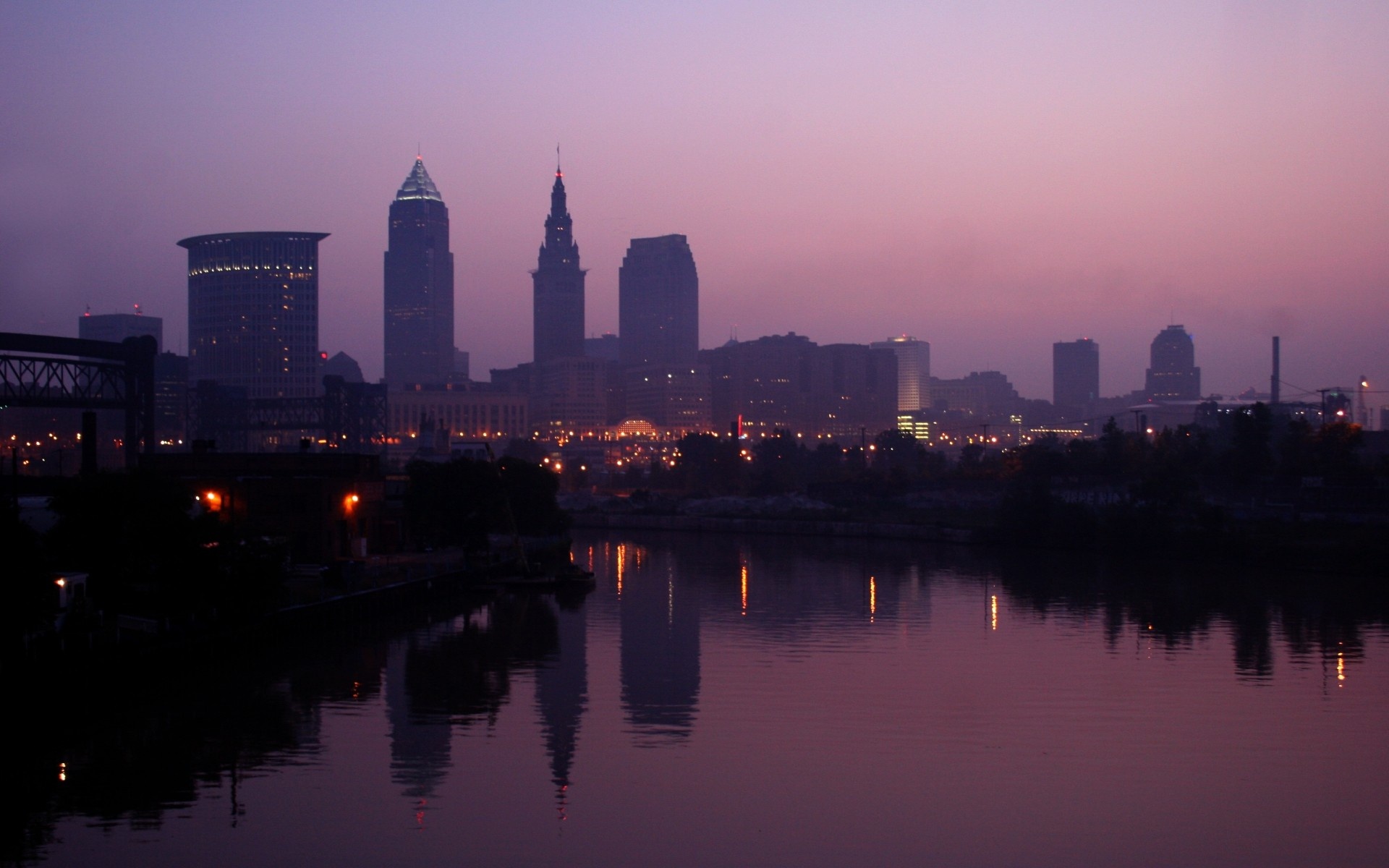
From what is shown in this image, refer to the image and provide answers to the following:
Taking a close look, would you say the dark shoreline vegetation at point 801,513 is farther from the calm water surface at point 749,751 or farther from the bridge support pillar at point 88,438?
the bridge support pillar at point 88,438

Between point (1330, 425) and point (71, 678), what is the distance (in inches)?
2607

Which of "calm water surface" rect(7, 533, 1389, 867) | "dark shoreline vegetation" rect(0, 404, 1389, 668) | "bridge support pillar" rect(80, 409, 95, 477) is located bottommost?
"calm water surface" rect(7, 533, 1389, 867)

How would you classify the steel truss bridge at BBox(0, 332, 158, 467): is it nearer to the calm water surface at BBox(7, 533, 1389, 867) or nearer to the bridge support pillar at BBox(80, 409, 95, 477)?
the bridge support pillar at BBox(80, 409, 95, 477)

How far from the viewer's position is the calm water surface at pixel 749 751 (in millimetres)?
16500

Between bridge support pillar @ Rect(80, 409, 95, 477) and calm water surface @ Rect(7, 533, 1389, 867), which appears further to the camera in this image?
bridge support pillar @ Rect(80, 409, 95, 477)

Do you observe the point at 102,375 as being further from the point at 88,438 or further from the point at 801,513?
the point at 801,513

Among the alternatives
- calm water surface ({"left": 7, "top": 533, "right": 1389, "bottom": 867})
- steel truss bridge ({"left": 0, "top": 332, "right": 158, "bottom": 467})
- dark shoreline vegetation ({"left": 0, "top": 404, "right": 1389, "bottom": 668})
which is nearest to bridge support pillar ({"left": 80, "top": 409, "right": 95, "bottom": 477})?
steel truss bridge ({"left": 0, "top": 332, "right": 158, "bottom": 467})

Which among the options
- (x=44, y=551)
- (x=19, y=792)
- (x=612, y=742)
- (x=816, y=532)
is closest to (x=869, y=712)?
(x=612, y=742)

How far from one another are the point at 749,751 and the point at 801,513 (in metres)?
65.3

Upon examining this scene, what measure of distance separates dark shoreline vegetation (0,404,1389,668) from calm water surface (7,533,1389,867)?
8.38ft

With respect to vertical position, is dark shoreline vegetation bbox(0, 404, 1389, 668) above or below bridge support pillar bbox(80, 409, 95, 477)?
below

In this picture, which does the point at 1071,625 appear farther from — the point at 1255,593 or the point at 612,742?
the point at 612,742

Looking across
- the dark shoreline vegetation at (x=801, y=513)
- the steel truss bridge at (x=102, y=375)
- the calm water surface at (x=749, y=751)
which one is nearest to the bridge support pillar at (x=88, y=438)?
the steel truss bridge at (x=102, y=375)

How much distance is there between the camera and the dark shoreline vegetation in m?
26.0
